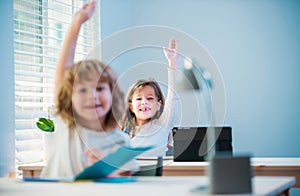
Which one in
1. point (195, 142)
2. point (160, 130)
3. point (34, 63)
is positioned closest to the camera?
point (160, 130)

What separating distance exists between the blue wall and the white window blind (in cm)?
75

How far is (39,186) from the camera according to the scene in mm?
1658

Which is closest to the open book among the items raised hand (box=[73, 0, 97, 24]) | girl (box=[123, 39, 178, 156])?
raised hand (box=[73, 0, 97, 24])

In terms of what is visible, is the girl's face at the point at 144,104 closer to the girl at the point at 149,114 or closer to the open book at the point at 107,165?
the girl at the point at 149,114

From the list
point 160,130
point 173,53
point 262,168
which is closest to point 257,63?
point 262,168

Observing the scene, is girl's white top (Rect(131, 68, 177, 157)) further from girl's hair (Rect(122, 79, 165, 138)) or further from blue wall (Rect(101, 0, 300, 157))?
blue wall (Rect(101, 0, 300, 157))

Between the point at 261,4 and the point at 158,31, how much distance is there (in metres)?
3.33

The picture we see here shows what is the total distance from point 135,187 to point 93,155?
15 centimetres

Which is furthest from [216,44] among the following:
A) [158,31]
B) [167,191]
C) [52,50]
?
[167,191]

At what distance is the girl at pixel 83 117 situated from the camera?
161 cm

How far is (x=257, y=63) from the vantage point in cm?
491

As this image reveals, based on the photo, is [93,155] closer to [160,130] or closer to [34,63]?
[160,130]

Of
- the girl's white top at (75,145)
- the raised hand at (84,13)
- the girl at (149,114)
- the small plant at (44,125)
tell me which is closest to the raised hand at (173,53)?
the raised hand at (84,13)

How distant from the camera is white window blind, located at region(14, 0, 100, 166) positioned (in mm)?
3652
